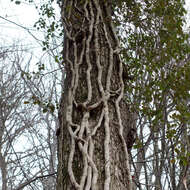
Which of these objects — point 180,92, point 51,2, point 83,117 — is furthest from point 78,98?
point 51,2

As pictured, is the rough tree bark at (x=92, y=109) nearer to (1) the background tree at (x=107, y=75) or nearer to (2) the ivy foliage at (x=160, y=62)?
(1) the background tree at (x=107, y=75)

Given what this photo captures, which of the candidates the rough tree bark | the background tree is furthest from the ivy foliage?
the rough tree bark

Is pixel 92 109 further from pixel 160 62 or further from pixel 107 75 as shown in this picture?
pixel 160 62

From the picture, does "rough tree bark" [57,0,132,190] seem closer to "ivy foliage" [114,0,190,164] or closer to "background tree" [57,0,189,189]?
"background tree" [57,0,189,189]

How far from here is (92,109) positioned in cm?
143

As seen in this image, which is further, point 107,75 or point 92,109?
point 107,75

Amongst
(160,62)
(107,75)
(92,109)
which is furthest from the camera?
(160,62)

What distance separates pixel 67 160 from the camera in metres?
1.31

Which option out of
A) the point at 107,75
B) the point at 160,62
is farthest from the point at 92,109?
the point at 160,62

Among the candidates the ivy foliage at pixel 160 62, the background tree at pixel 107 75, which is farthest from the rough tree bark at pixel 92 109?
the ivy foliage at pixel 160 62

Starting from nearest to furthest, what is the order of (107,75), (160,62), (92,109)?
(92,109), (107,75), (160,62)

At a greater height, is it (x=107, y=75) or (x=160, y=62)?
(x=160, y=62)

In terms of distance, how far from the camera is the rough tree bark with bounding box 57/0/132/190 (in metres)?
1.24

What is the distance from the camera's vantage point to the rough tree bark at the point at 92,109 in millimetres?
1239
